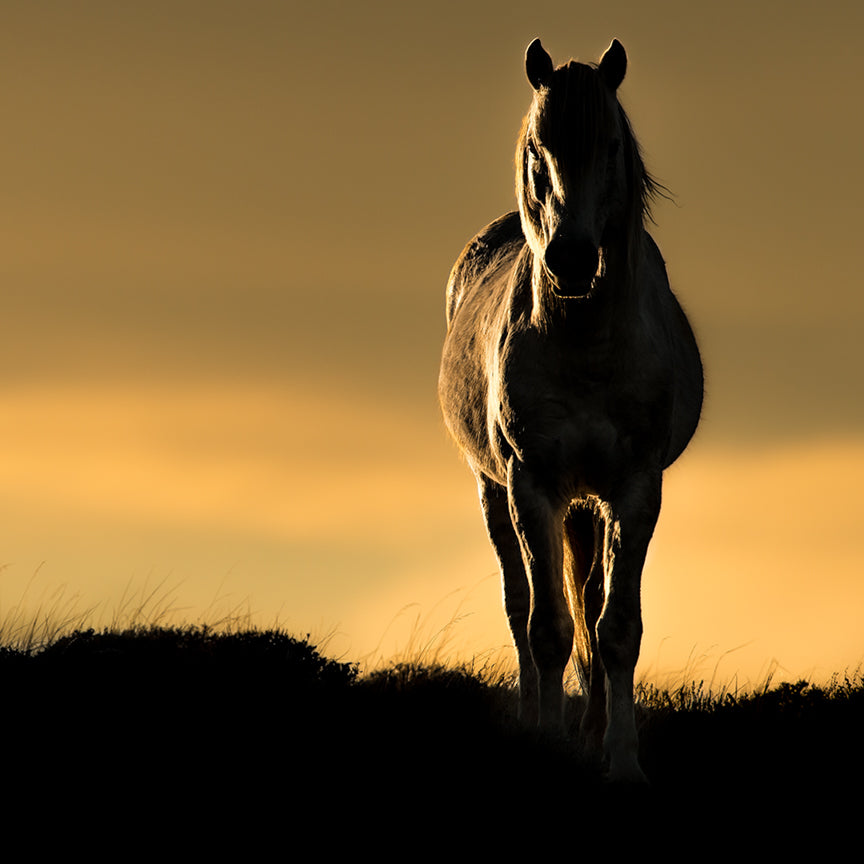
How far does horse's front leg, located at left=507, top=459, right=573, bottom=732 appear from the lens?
7.17 m

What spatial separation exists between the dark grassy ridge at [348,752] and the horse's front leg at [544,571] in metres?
0.41

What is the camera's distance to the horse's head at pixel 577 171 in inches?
246

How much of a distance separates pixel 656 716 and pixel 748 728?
772mm

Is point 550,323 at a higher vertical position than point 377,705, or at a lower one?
higher

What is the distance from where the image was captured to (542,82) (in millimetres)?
6793

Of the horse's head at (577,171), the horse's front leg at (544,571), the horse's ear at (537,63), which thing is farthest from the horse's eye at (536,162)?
the horse's front leg at (544,571)

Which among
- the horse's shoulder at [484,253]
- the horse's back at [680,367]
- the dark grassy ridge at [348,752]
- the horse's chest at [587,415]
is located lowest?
the dark grassy ridge at [348,752]

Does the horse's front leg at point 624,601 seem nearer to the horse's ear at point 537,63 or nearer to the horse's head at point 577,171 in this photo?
the horse's head at point 577,171

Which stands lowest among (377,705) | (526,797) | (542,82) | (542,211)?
(526,797)

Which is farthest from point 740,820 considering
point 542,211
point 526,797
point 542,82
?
point 542,82

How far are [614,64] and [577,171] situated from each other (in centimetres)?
92

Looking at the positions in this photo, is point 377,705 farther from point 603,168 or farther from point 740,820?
point 603,168

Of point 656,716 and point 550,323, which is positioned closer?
point 550,323

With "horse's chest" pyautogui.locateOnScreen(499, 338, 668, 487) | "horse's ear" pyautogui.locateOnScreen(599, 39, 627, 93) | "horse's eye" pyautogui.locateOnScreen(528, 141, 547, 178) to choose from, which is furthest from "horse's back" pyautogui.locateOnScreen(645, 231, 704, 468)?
"horse's eye" pyautogui.locateOnScreen(528, 141, 547, 178)
